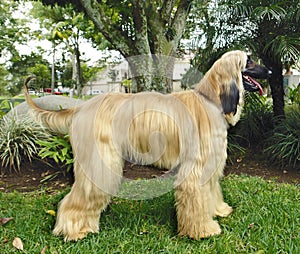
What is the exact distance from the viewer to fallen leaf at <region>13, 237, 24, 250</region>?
2895 millimetres

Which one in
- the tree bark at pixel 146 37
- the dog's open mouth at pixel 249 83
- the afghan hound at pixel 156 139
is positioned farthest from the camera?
the tree bark at pixel 146 37

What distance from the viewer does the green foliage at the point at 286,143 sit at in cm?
520

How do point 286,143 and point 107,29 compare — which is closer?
point 286,143

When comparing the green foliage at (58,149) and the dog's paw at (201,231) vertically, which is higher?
the green foliage at (58,149)

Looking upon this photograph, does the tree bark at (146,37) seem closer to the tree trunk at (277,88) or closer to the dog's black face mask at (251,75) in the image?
the tree trunk at (277,88)

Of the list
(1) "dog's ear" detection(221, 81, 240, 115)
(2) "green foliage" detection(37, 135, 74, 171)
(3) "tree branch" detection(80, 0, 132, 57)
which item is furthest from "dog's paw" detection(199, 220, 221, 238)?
(3) "tree branch" detection(80, 0, 132, 57)

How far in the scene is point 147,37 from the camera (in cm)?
623

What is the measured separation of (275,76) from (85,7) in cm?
365

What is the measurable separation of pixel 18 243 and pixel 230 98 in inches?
88.9

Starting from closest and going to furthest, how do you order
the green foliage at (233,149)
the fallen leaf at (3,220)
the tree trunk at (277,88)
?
the fallen leaf at (3,220)
the green foliage at (233,149)
the tree trunk at (277,88)

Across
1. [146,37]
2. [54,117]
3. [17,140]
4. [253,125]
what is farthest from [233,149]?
[54,117]

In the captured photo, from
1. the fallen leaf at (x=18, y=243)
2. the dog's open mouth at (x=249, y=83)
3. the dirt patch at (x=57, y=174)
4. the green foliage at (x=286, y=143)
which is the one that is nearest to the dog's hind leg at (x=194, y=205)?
the dog's open mouth at (x=249, y=83)

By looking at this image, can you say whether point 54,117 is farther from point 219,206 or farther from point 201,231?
point 219,206

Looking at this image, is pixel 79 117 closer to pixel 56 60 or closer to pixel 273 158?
pixel 273 158
